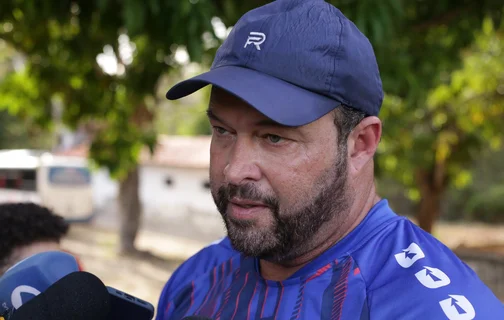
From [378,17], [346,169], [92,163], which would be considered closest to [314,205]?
[346,169]

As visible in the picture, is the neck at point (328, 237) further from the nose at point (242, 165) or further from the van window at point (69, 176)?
the van window at point (69, 176)

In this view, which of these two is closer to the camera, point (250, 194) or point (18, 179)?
point (250, 194)

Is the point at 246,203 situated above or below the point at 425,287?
above

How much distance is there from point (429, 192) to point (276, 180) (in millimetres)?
13215

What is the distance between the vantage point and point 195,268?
2070 mm

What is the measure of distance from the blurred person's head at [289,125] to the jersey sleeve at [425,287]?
0.18 meters

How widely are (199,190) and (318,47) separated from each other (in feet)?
82.8

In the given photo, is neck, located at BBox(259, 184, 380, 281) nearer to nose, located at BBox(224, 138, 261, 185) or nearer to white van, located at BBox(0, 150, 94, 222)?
nose, located at BBox(224, 138, 261, 185)

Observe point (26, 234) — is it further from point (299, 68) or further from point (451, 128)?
point (451, 128)

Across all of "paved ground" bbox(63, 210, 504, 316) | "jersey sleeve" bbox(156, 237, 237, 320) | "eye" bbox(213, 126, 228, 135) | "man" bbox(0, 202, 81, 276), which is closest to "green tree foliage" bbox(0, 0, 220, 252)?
"paved ground" bbox(63, 210, 504, 316)

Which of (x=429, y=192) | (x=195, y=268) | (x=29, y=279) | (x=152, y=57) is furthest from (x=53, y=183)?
(x=29, y=279)

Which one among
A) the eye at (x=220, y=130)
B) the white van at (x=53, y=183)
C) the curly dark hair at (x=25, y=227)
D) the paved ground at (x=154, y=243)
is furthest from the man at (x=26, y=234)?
the white van at (x=53, y=183)

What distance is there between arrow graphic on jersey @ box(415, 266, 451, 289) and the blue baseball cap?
41cm

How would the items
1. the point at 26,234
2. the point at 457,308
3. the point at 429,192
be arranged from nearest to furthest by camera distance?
the point at 457,308 → the point at 26,234 → the point at 429,192
